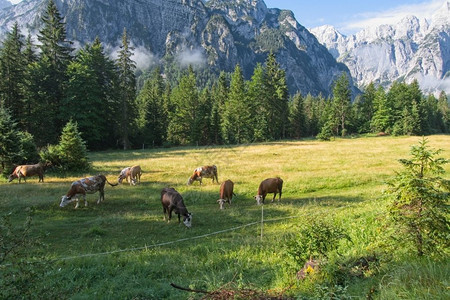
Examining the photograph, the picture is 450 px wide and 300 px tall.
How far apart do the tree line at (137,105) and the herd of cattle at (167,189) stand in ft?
21.8

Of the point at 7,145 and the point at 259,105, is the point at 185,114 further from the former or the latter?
the point at 7,145

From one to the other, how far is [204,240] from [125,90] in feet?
150

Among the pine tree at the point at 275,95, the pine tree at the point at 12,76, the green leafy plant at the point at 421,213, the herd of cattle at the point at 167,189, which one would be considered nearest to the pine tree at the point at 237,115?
the pine tree at the point at 275,95

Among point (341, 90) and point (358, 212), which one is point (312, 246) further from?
point (341, 90)

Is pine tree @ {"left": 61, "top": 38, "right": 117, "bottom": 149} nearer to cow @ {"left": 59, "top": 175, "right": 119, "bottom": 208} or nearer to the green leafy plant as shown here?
cow @ {"left": 59, "top": 175, "right": 119, "bottom": 208}

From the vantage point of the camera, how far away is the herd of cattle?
551 inches

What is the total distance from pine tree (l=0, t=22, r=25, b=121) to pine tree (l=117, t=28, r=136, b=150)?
14.9 meters

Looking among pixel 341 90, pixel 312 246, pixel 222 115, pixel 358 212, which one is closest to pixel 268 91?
pixel 222 115

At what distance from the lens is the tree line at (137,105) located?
4234 centimetres

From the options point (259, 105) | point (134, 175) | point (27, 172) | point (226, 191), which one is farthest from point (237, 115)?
point (226, 191)

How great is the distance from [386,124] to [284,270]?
8073 centimetres

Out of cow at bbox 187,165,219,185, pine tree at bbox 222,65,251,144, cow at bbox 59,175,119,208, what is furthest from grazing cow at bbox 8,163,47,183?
pine tree at bbox 222,65,251,144

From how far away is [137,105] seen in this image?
227 feet

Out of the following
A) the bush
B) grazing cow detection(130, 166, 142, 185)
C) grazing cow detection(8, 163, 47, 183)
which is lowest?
grazing cow detection(130, 166, 142, 185)
